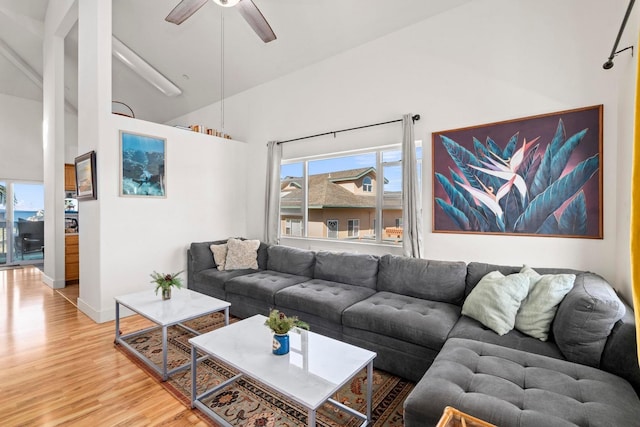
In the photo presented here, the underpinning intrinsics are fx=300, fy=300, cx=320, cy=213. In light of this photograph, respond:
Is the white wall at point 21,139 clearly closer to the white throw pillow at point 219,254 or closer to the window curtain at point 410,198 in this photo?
the white throw pillow at point 219,254

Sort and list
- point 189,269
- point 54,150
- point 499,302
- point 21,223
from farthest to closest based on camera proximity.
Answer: point 21,223
point 54,150
point 189,269
point 499,302

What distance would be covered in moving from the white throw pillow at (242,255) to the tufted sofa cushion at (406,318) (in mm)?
1857

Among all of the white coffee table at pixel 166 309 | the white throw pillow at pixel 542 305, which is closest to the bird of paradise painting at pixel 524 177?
the white throw pillow at pixel 542 305

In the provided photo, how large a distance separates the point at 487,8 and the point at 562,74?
0.95 meters

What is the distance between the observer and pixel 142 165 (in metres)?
3.81

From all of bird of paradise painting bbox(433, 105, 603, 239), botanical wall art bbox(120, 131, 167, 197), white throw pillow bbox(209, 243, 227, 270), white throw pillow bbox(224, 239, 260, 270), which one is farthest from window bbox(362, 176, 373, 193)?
botanical wall art bbox(120, 131, 167, 197)

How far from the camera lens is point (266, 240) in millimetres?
4488

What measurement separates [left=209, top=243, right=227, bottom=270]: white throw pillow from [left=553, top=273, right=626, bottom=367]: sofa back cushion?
354cm

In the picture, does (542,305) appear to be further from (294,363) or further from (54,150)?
(54,150)

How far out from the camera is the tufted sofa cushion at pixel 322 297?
2.66 m

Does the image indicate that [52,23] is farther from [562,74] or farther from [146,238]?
[562,74]

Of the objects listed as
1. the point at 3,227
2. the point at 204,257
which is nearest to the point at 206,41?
the point at 204,257

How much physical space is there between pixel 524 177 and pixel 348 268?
1.88 m

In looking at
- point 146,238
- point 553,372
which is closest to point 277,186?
point 146,238
